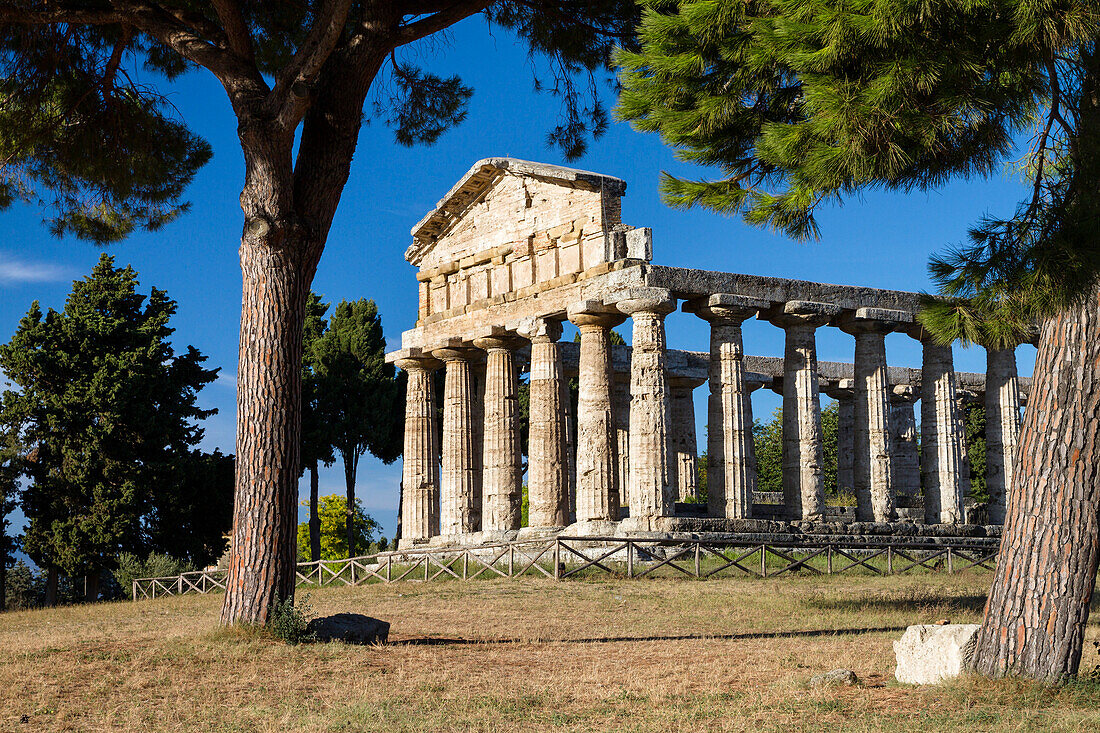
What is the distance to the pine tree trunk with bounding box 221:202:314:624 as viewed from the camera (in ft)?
45.5

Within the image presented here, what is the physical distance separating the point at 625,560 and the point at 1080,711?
15.8m

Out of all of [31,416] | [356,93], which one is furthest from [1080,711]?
[31,416]

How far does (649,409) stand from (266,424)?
49.0 ft

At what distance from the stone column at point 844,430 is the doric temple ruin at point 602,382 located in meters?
3.57

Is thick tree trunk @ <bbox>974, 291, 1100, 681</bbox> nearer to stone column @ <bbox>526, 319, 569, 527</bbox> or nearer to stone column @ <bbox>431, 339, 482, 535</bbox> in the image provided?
stone column @ <bbox>526, 319, 569, 527</bbox>

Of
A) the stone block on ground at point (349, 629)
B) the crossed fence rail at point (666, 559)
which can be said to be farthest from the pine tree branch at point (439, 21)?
the crossed fence rail at point (666, 559)

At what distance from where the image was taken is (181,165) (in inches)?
767

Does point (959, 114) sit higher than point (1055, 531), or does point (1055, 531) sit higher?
point (959, 114)

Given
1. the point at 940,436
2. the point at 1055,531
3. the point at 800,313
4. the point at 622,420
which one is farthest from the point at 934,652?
the point at 622,420

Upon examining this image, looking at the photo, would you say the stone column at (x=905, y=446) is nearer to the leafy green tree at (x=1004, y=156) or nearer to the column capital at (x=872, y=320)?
the column capital at (x=872, y=320)

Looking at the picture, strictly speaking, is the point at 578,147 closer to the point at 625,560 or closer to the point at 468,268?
the point at 625,560

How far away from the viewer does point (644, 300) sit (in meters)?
27.6

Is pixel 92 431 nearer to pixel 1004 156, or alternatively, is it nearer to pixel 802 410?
pixel 802 410

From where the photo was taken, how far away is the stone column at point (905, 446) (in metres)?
36.8
